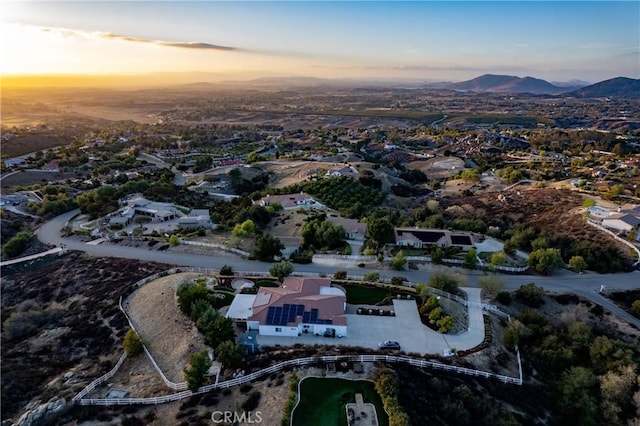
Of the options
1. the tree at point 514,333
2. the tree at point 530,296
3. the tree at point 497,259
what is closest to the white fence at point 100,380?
the tree at point 514,333

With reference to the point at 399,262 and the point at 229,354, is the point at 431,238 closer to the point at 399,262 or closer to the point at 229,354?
the point at 399,262

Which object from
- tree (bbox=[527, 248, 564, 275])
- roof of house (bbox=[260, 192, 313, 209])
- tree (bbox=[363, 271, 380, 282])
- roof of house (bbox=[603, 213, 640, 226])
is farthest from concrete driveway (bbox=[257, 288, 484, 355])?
roof of house (bbox=[260, 192, 313, 209])

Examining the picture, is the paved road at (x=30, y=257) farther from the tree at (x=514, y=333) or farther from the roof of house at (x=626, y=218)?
A: the roof of house at (x=626, y=218)

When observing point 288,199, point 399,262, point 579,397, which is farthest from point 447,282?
point 288,199

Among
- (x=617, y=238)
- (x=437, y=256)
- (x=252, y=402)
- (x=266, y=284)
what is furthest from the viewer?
(x=617, y=238)

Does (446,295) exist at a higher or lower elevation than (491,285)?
lower

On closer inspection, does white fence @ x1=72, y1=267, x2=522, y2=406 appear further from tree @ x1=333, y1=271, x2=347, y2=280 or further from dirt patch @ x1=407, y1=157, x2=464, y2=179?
dirt patch @ x1=407, y1=157, x2=464, y2=179

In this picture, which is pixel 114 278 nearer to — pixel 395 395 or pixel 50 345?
pixel 50 345

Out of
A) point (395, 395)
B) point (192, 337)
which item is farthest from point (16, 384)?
point (395, 395)
